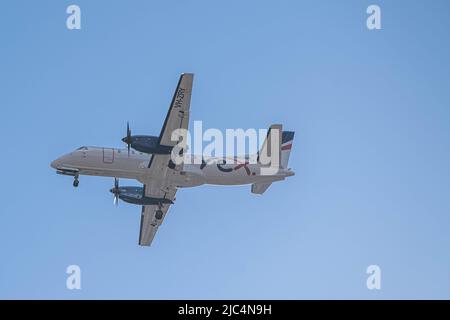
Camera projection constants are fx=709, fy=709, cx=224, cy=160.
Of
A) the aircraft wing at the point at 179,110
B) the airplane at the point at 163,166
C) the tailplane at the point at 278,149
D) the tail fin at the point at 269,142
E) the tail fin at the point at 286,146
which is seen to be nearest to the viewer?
the aircraft wing at the point at 179,110

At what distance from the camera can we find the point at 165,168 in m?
42.1

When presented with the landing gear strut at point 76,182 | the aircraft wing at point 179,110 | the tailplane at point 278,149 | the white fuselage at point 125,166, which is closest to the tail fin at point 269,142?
the tailplane at point 278,149

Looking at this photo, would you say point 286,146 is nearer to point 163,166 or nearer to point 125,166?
point 163,166

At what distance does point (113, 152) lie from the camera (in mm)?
42906

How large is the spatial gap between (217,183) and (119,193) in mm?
6411

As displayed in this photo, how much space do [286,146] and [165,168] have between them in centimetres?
841

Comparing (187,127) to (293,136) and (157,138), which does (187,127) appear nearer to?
(157,138)

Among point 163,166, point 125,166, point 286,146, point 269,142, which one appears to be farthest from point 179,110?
point 286,146

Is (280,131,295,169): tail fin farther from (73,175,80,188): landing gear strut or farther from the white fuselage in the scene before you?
(73,175,80,188): landing gear strut

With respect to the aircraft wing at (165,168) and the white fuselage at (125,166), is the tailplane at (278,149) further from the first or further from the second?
the aircraft wing at (165,168)

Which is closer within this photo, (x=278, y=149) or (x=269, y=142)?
(x=269, y=142)

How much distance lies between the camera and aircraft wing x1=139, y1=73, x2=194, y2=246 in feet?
128

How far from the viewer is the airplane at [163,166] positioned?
40.2 m
